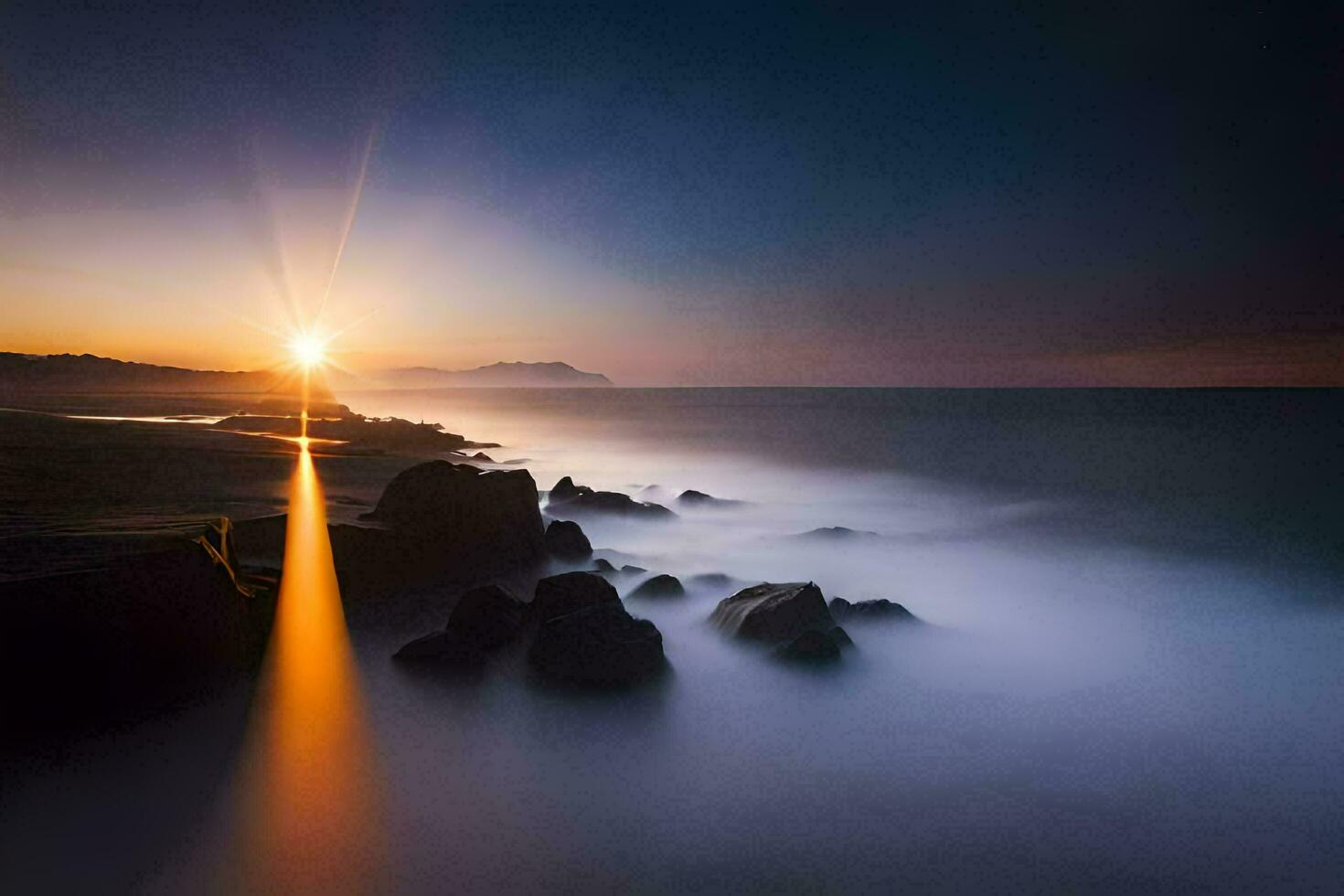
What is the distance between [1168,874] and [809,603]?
228 inches

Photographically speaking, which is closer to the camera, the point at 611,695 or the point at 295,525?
the point at 611,695

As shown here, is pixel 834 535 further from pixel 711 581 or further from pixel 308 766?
pixel 308 766

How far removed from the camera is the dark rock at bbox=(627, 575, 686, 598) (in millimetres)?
14445

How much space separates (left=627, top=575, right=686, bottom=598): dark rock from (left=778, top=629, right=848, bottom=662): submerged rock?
3.61 meters

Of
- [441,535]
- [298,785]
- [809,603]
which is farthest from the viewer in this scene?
[441,535]

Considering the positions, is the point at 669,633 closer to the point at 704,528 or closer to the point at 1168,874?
the point at 1168,874

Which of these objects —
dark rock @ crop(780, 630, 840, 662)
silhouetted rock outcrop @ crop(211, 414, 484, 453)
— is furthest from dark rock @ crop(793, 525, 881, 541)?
silhouetted rock outcrop @ crop(211, 414, 484, 453)

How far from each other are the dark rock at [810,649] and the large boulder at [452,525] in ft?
23.7

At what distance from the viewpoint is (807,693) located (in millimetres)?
10750

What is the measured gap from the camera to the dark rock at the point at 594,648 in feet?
33.9

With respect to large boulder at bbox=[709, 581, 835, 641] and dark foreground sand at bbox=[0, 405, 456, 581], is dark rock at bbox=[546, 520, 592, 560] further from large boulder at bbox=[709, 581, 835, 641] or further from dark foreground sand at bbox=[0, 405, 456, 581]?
large boulder at bbox=[709, 581, 835, 641]

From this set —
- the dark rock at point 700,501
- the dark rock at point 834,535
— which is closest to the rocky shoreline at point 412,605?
the dark rock at point 834,535

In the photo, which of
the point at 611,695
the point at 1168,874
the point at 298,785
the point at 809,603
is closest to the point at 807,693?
the point at 809,603

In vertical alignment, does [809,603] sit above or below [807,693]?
above
